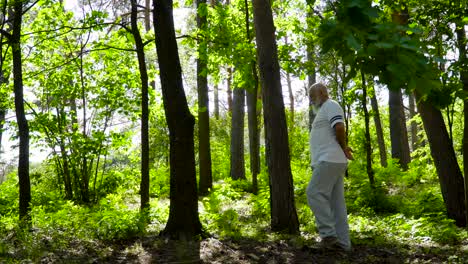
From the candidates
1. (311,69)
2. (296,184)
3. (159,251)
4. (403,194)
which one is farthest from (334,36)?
(296,184)

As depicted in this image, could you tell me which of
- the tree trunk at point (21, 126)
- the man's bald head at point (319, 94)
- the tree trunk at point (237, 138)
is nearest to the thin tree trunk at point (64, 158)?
the tree trunk at point (21, 126)

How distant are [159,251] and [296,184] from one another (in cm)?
763

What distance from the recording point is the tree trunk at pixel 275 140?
6.95m

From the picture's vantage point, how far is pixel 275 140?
6.97 meters

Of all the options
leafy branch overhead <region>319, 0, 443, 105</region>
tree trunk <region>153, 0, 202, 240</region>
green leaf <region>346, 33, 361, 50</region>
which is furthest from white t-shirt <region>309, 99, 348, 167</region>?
green leaf <region>346, 33, 361, 50</region>

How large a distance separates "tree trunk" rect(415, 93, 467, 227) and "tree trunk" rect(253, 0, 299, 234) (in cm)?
259

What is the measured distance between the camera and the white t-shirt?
5633 mm

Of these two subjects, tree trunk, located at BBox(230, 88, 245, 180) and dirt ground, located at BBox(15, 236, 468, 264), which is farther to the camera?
tree trunk, located at BBox(230, 88, 245, 180)

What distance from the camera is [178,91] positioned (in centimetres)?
627

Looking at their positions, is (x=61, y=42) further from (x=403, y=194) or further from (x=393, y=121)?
(x=393, y=121)

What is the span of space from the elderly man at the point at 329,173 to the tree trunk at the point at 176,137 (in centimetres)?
158

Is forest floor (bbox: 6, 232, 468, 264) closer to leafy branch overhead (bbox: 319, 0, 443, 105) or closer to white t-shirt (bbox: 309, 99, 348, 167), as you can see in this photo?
white t-shirt (bbox: 309, 99, 348, 167)

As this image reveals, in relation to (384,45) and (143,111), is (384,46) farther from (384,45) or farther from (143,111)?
(143,111)

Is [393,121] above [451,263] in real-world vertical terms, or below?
above
